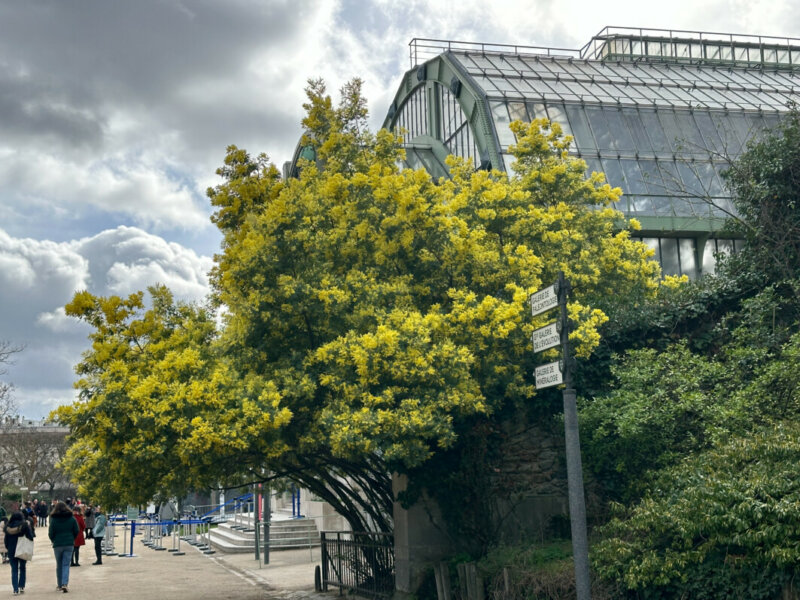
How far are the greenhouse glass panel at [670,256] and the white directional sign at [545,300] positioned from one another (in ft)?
58.9

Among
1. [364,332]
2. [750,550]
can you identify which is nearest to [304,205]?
[364,332]

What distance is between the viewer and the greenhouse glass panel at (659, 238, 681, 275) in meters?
25.4

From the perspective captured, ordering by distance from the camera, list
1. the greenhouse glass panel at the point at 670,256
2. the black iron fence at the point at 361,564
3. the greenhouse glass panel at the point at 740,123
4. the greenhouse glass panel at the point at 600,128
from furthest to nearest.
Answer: the greenhouse glass panel at the point at 740,123, the greenhouse glass panel at the point at 600,128, the greenhouse glass panel at the point at 670,256, the black iron fence at the point at 361,564

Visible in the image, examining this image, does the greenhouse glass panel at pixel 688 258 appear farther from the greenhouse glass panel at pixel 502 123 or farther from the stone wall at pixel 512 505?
the stone wall at pixel 512 505

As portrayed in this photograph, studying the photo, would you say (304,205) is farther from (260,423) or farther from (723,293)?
(723,293)

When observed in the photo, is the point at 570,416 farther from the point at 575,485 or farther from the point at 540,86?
the point at 540,86

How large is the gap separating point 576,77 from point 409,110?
7258mm

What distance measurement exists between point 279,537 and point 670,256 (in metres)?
14.7

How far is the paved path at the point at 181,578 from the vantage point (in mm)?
16281

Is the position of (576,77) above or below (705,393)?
above

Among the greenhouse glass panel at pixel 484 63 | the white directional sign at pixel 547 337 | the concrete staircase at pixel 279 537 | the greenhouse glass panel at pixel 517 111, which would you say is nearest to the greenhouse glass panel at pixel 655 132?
the greenhouse glass panel at pixel 517 111

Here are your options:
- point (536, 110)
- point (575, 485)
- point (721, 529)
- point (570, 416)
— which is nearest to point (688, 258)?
point (536, 110)

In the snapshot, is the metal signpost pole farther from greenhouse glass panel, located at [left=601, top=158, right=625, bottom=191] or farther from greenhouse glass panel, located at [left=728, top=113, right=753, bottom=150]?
greenhouse glass panel, located at [left=728, top=113, right=753, bottom=150]

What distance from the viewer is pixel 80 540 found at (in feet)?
74.4
